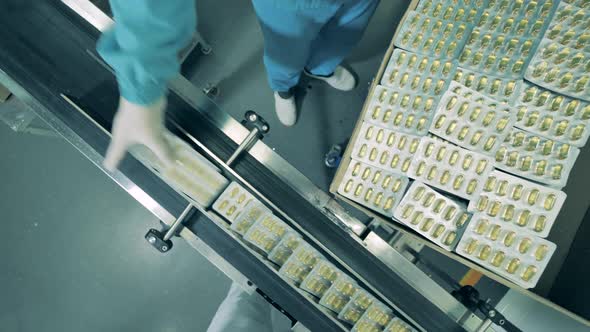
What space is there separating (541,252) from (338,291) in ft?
2.32

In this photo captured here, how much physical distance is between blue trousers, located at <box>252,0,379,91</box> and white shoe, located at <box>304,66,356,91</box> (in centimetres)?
8

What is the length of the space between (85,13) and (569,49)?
1.80 metres

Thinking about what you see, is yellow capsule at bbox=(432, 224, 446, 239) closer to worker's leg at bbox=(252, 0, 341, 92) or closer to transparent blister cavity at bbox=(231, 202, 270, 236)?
transparent blister cavity at bbox=(231, 202, 270, 236)

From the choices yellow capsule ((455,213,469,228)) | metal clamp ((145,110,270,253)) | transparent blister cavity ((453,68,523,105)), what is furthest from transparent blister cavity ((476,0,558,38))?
metal clamp ((145,110,270,253))

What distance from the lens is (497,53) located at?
1.50 m

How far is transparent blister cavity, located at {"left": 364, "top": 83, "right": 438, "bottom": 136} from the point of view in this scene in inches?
57.8

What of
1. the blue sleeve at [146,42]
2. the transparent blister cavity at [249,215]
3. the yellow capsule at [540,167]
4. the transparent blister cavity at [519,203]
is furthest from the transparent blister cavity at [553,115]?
the blue sleeve at [146,42]

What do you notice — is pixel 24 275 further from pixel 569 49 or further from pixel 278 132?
pixel 569 49

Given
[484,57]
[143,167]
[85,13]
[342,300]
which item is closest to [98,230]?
[143,167]

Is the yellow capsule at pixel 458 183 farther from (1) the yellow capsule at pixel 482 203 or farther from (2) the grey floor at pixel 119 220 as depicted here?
(2) the grey floor at pixel 119 220

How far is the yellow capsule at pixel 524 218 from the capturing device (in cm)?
133

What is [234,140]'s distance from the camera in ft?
4.32

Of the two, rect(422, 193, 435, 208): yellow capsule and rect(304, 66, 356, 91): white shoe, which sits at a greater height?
rect(304, 66, 356, 91): white shoe

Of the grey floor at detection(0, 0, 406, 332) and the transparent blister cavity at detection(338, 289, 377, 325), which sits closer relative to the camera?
the transparent blister cavity at detection(338, 289, 377, 325)
